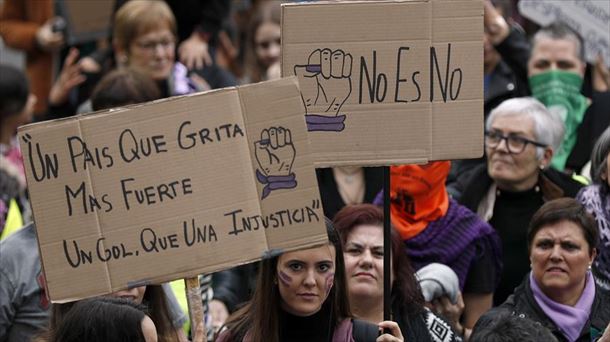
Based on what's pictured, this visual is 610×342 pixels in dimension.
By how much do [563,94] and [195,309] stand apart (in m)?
4.10

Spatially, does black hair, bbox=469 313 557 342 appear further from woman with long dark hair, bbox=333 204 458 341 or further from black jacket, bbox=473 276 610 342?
woman with long dark hair, bbox=333 204 458 341

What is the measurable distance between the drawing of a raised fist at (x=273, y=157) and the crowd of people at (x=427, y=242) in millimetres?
515

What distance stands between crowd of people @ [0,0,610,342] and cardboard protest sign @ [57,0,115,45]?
101 cm

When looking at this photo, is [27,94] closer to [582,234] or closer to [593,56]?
[593,56]

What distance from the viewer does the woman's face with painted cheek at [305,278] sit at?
5.98 meters

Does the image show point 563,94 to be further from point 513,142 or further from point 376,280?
point 376,280

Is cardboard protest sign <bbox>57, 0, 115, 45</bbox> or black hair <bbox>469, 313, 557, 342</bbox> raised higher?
cardboard protest sign <bbox>57, 0, 115, 45</bbox>

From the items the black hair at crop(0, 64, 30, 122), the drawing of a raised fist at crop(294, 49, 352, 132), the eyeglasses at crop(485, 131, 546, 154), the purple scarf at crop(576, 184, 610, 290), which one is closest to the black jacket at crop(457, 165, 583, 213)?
the eyeglasses at crop(485, 131, 546, 154)

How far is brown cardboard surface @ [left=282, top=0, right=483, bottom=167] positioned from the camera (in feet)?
19.2

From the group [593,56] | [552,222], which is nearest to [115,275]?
[552,222]

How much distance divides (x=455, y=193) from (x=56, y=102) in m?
3.28

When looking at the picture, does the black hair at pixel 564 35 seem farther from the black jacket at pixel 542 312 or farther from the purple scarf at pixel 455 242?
the black jacket at pixel 542 312

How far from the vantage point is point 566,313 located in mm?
6590

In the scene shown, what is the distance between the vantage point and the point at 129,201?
211 inches
